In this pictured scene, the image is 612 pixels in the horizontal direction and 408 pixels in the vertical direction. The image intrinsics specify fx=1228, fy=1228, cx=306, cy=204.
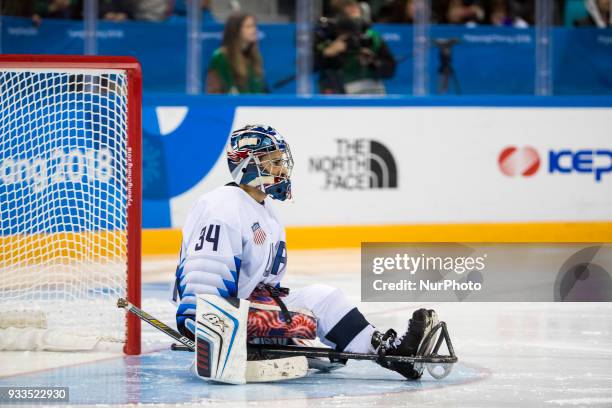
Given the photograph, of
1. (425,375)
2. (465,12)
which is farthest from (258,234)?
(465,12)

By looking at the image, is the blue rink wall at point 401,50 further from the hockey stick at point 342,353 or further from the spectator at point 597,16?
the hockey stick at point 342,353

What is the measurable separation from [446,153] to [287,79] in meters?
1.24

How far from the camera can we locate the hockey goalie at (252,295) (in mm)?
4418

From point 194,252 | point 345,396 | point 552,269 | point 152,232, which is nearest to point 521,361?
point 345,396

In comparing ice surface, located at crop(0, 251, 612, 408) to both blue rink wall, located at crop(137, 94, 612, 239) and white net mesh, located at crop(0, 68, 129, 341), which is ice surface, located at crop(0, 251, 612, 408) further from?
blue rink wall, located at crop(137, 94, 612, 239)

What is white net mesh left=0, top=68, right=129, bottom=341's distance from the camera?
19.0ft

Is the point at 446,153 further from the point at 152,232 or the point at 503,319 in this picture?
the point at 503,319

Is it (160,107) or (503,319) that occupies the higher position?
(160,107)

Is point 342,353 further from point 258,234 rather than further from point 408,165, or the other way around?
point 408,165

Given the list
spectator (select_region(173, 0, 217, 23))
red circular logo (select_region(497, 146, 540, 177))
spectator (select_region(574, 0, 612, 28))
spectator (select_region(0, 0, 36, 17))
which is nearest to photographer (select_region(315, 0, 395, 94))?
spectator (select_region(173, 0, 217, 23))

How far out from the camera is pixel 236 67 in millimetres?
8578

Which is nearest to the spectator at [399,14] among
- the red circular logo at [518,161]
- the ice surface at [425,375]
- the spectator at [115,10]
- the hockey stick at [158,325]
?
the red circular logo at [518,161]

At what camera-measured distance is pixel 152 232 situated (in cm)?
820

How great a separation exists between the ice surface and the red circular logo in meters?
2.53
